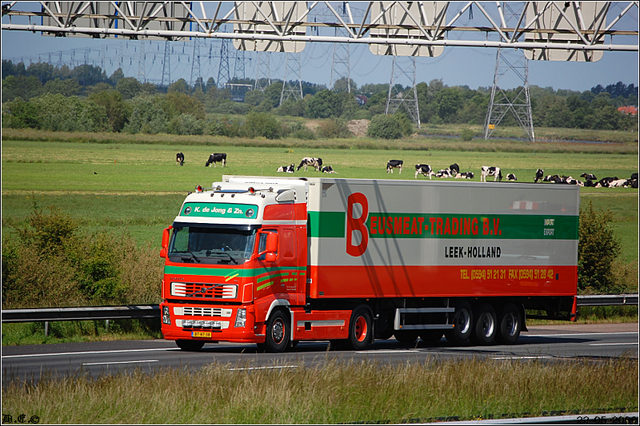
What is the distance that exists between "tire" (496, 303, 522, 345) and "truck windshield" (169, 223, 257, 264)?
24.6ft

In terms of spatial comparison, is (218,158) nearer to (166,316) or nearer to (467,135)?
(467,135)

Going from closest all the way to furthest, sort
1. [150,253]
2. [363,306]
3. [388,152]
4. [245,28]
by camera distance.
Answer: [363,306], [245,28], [150,253], [388,152]

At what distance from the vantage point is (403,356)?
17.5 metres

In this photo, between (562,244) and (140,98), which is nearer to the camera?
(562,244)

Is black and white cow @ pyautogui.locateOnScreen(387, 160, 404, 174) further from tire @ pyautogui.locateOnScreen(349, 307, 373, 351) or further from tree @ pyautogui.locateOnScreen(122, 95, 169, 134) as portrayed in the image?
tire @ pyautogui.locateOnScreen(349, 307, 373, 351)

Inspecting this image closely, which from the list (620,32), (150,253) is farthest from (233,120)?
(620,32)

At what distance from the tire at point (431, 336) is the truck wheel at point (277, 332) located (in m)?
4.45

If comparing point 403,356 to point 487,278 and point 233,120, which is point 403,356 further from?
point 233,120

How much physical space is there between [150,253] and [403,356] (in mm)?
13009

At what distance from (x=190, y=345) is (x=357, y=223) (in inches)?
179

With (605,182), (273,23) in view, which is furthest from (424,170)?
(273,23)

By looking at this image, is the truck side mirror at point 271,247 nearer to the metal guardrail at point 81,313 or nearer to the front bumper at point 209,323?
the front bumper at point 209,323

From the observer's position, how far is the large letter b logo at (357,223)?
18.5 meters

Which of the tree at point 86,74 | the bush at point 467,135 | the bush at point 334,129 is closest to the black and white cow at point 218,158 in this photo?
the bush at point 334,129
